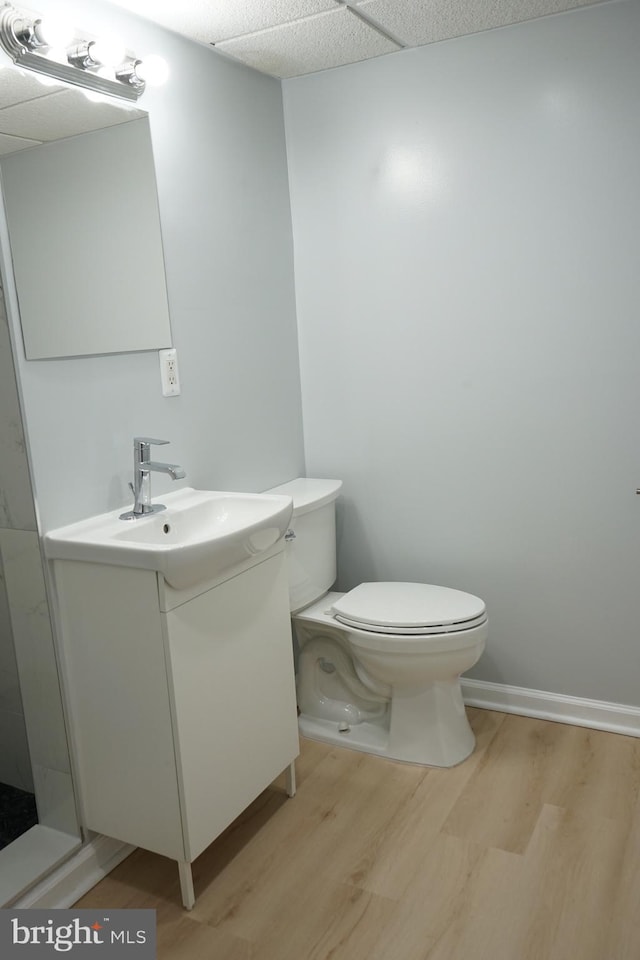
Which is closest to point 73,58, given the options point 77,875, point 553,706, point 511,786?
point 77,875

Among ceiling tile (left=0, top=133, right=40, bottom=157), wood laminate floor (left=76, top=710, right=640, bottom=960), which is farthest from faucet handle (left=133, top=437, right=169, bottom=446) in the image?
wood laminate floor (left=76, top=710, right=640, bottom=960)

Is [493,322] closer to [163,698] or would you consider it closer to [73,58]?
[73,58]

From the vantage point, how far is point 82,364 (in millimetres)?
1851

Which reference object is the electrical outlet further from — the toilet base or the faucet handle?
the toilet base

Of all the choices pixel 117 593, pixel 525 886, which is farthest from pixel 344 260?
pixel 525 886

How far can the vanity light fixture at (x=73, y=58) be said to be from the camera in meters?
1.58

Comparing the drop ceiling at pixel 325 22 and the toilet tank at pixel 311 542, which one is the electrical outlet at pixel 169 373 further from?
the drop ceiling at pixel 325 22

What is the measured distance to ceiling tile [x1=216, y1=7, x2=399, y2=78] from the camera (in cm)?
212

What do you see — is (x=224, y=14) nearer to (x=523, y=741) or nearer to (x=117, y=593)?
(x=117, y=593)

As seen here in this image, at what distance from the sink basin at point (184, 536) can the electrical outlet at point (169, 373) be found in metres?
0.28

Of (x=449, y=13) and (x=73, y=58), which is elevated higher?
(x=449, y=13)

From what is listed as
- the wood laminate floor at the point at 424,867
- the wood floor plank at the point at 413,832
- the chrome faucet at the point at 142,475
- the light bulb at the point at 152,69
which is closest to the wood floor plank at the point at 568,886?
the wood laminate floor at the point at 424,867

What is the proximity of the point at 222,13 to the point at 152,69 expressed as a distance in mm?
315

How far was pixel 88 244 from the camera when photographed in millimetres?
1878
